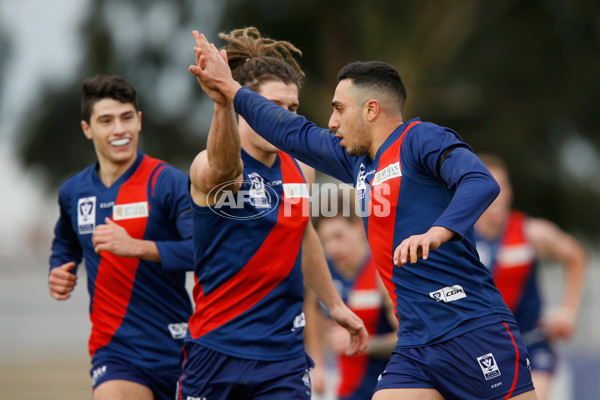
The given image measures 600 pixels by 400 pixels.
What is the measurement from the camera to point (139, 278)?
4816 millimetres

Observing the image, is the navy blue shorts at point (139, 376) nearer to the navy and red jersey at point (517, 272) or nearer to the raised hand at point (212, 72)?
the raised hand at point (212, 72)

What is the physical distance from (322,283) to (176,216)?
955 millimetres

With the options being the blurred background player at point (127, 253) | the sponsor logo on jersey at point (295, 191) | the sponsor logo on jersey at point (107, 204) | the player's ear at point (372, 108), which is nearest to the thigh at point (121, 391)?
the blurred background player at point (127, 253)

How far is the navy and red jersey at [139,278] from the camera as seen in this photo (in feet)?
15.7

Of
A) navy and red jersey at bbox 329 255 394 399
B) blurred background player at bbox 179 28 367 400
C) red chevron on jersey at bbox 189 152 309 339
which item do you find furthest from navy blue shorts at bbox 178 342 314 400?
navy and red jersey at bbox 329 255 394 399

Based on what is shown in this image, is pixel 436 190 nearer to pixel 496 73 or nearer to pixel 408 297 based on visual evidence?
pixel 408 297

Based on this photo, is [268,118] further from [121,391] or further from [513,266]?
[513,266]

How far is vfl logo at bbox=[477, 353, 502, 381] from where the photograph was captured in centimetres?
359

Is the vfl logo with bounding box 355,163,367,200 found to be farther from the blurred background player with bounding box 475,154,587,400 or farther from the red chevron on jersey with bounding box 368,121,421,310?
the blurred background player with bounding box 475,154,587,400

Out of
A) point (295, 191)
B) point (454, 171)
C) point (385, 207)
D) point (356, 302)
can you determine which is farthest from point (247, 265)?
point (356, 302)

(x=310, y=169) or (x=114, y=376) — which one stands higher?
(x=310, y=169)

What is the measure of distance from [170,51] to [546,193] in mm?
8587

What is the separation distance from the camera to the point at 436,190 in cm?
369

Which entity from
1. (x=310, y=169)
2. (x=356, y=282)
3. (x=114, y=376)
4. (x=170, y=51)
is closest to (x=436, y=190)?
(x=310, y=169)
